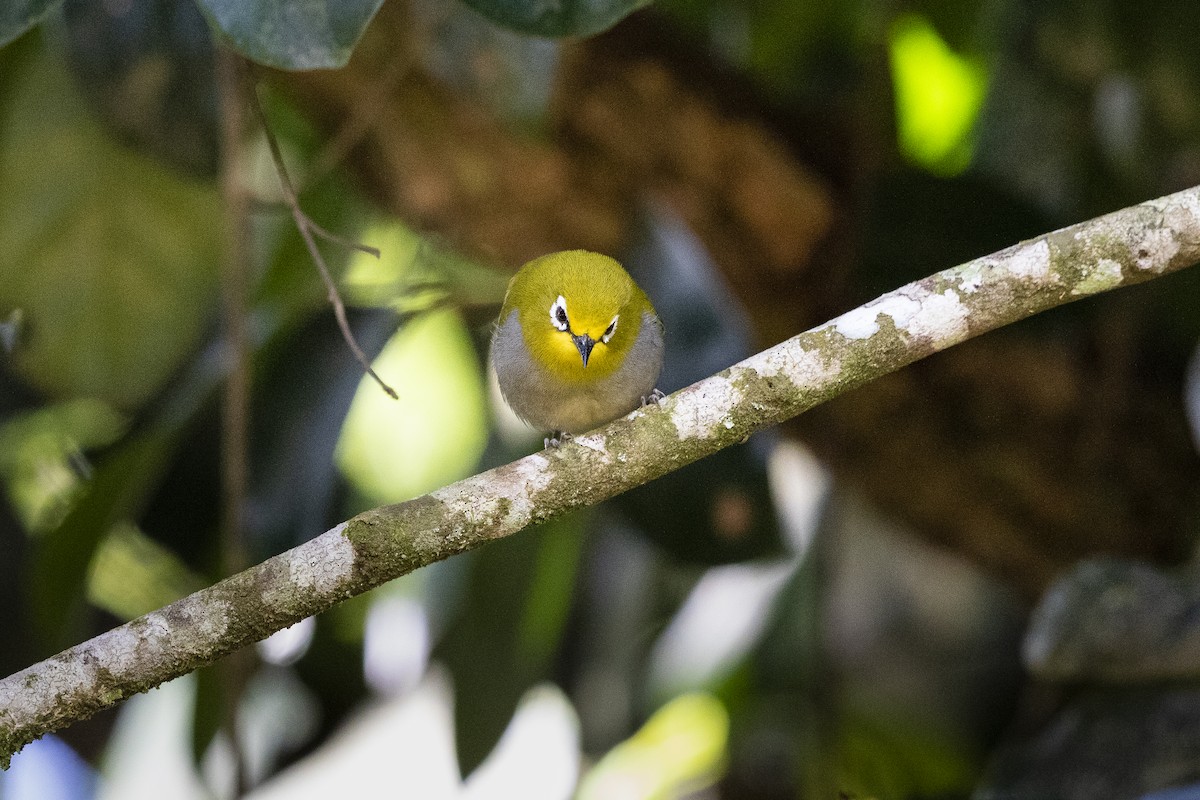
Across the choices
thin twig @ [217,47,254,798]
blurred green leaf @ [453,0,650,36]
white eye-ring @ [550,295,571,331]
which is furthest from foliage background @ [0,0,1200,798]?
blurred green leaf @ [453,0,650,36]

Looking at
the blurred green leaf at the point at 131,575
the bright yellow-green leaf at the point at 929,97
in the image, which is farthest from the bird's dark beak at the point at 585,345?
the blurred green leaf at the point at 131,575

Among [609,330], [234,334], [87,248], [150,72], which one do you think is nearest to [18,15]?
[234,334]

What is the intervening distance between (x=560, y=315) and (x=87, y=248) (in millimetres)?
1598

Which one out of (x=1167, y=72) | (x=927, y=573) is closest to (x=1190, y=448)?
(x=1167, y=72)

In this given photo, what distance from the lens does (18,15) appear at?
1.97 metres

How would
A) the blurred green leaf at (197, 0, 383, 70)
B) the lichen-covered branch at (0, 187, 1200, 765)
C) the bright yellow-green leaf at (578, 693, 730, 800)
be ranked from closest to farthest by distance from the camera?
the lichen-covered branch at (0, 187, 1200, 765) → the blurred green leaf at (197, 0, 383, 70) → the bright yellow-green leaf at (578, 693, 730, 800)

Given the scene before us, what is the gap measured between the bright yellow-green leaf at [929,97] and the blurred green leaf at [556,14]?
1.92 m

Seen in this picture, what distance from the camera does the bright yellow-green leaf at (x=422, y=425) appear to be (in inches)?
152

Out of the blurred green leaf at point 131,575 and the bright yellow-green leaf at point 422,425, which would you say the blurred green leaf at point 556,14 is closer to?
the bright yellow-green leaf at point 422,425

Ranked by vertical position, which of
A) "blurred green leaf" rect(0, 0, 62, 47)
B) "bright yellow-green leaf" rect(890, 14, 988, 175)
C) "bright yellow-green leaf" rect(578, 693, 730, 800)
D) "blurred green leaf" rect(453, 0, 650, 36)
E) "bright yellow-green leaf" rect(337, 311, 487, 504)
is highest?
"blurred green leaf" rect(0, 0, 62, 47)

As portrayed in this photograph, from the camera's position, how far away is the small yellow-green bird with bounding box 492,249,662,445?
8.43 feet

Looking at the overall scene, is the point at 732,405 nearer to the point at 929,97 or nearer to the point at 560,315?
the point at 560,315

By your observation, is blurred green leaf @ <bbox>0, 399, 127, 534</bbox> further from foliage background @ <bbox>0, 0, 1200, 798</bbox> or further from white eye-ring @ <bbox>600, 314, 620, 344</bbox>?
white eye-ring @ <bbox>600, 314, 620, 344</bbox>

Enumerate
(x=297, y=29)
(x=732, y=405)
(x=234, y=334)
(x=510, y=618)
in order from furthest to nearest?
(x=510, y=618)
(x=234, y=334)
(x=297, y=29)
(x=732, y=405)
